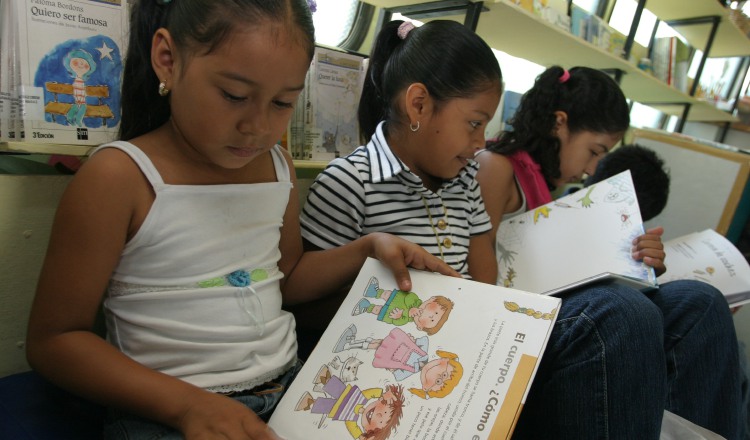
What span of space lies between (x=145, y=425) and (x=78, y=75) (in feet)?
A: 1.75

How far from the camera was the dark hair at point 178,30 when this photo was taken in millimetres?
612

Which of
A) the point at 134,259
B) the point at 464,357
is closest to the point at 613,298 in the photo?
the point at 464,357

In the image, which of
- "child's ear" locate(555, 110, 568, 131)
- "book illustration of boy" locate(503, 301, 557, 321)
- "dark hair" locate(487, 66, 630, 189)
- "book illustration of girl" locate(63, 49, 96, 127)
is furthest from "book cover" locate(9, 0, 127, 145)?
"child's ear" locate(555, 110, 568, 131)

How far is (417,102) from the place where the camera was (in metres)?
0.96

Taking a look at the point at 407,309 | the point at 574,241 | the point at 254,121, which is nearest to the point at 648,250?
the point at 574,241

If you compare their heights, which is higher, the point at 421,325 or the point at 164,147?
the point at 164,147

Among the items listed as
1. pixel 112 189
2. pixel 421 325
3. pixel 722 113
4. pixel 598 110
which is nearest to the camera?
pixel 112 189

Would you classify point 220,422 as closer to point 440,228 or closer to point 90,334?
point 90,334

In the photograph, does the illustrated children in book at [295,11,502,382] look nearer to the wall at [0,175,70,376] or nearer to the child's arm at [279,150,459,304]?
the child's arm at [279,150,459,304]

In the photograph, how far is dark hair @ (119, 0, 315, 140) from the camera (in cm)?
61

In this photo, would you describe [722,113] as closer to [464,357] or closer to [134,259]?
[464,357]

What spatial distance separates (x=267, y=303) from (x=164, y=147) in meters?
0.27

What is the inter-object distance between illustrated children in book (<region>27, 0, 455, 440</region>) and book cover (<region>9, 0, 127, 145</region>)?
3.8 inches

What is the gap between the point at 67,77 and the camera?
74cm
